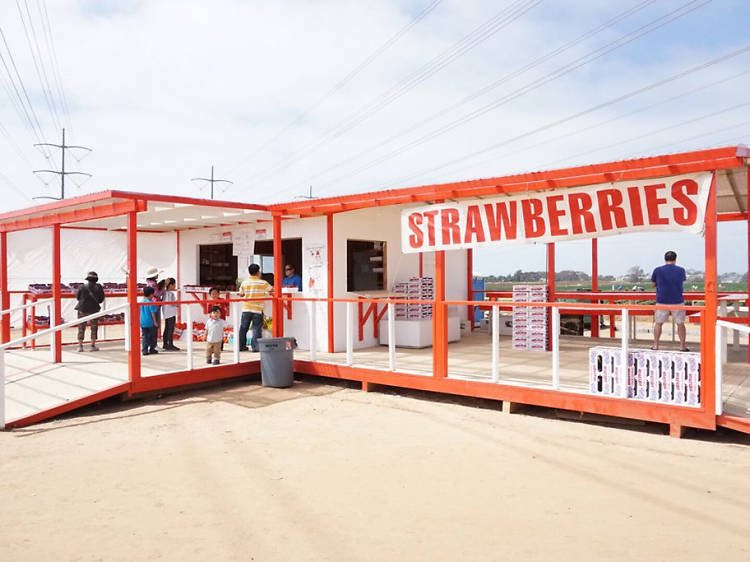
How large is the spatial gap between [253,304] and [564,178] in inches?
230

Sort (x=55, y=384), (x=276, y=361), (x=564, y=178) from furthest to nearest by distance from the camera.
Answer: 1. (x=276, y=361)
2. (x=55, y=384)
3. (x=564, y=178)

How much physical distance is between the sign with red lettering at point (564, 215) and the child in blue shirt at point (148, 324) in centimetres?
471

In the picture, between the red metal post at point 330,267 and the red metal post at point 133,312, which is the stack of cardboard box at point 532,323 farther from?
the red metal post at point 133,312

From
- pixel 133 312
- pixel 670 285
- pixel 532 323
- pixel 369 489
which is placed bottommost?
pixel 369 489

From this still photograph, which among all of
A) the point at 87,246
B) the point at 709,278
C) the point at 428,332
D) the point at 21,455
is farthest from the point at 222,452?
the point at 87,246

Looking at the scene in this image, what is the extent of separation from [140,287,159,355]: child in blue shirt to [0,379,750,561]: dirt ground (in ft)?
10.1

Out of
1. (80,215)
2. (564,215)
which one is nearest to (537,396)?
(564,215)

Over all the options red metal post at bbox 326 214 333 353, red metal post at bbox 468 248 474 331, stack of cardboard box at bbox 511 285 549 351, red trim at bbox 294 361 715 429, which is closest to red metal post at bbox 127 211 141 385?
red trim at bbox 294 361 715 429

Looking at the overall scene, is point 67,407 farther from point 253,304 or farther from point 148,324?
point 253,304

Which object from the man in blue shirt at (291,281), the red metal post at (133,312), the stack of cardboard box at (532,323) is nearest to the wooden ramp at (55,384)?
the red metal post at (133,312)

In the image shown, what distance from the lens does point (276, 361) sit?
8750 millimetres

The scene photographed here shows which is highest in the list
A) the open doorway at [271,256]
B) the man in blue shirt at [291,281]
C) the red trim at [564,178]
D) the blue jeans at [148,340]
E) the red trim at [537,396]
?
the red trim at [564,178]

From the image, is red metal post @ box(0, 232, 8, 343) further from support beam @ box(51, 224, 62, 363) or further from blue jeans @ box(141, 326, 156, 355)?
blue jeans @ box(141, 326, 156, 355)

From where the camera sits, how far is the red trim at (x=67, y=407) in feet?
21.6
